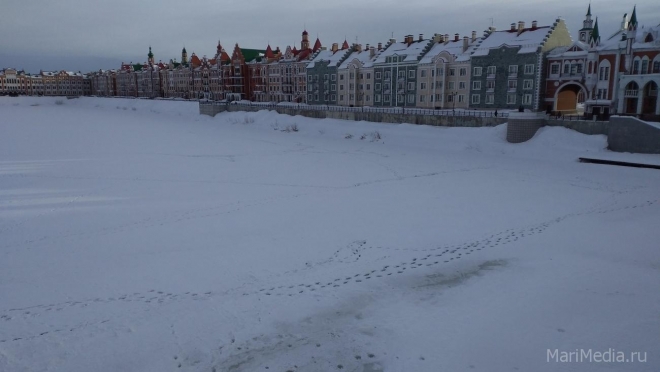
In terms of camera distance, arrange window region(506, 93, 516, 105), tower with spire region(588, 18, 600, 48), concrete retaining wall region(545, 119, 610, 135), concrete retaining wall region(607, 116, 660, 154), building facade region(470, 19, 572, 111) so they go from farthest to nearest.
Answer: window region(506, 93, 516, 105) → building facade region(470, 19, 572, 111) → tower with spire region(588, 18, 600, 48) → concrete retaining wall region(545, 119, 610, 135) → concrete retaining wall region(607, 116, 660, 154)

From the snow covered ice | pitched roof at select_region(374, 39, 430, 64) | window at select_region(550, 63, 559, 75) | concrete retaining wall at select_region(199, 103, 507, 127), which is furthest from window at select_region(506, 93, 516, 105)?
the snow covered ice

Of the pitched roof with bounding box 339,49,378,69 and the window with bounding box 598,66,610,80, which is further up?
the pitched roof with bounding box 339,49,378,69

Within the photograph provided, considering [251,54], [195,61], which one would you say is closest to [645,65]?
[251,54]

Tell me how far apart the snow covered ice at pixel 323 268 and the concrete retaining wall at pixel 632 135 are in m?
5.68

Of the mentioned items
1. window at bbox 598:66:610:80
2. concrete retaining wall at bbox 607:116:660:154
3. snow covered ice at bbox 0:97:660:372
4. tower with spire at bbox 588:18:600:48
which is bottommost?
snow covered ice at bbox 0:97:660:372

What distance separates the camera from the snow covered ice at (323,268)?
897 cm

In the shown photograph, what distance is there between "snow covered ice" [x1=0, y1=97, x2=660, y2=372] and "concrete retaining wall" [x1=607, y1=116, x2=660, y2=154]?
568cm

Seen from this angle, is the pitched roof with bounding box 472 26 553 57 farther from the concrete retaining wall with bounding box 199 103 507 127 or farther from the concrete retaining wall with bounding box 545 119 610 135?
the concrete retaining wall with bounding box 545 119 610 135

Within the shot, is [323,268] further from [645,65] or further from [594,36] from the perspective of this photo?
[594,36]

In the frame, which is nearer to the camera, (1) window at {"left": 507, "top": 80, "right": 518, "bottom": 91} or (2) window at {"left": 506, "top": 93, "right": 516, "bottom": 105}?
(1) window at {"left": 507, "top": 80, "right": 518, "bottom": 91}

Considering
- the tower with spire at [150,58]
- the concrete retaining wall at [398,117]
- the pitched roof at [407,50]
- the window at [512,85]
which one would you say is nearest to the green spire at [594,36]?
the window at [512,85]

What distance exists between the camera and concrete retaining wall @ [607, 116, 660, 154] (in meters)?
33.5

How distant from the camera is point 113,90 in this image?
154 meters

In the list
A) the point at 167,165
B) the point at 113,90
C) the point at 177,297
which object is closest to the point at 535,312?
the point at 177,297
